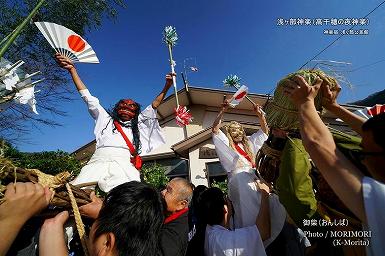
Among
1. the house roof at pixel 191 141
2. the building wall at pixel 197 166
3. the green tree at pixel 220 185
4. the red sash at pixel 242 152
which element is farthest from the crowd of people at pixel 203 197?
the building wall at pixel 197 166

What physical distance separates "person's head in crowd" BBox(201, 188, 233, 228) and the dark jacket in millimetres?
284

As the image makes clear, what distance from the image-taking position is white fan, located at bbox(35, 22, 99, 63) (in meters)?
2.83

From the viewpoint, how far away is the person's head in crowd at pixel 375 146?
986 millimetres

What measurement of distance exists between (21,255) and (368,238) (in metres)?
1.63

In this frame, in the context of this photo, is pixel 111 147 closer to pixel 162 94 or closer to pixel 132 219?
pixel 162 94

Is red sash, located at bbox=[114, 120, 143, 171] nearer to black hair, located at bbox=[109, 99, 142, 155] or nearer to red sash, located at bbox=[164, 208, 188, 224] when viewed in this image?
black hair, located at bbox=[109, 99, 142, 155]

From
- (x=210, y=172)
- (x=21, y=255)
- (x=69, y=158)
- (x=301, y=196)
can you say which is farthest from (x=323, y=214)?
(x=69, y=158)

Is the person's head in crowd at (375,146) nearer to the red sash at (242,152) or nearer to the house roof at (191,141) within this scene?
the red sash at (242,152)

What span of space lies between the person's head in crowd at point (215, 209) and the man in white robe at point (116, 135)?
795 mm

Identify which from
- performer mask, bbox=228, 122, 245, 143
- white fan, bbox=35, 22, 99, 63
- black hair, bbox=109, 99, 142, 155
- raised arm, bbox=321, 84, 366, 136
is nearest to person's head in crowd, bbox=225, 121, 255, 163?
performer mask, bbox=228, 122, 245, 143

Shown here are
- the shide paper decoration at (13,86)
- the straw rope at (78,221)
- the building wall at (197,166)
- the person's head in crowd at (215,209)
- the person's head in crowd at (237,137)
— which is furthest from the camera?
the building wall at (197,166)

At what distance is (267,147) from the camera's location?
1950mm

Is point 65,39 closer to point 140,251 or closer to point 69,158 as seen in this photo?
point 140,251

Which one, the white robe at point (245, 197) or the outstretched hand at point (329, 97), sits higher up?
the outstretched hand at point (329, 97)
